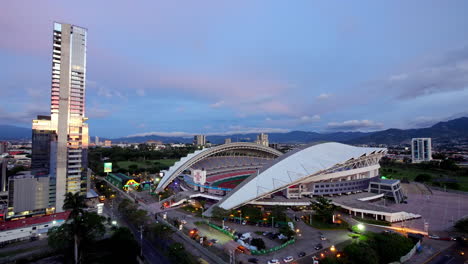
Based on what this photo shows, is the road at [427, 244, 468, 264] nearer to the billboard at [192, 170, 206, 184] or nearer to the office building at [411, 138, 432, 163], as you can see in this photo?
the billboard at [192, 170, 206, 184]

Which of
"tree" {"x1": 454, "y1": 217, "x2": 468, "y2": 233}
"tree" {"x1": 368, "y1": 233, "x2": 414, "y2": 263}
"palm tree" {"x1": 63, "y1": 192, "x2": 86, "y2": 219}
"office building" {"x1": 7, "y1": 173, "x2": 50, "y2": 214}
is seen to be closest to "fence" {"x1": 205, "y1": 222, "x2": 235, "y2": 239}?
"tree" {"x1": 368, "y1": 233, "x2": 414, "y2": 263}

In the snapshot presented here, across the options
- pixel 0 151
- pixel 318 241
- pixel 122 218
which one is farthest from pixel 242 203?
pixel 0 151

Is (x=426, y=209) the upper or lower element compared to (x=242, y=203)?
lower

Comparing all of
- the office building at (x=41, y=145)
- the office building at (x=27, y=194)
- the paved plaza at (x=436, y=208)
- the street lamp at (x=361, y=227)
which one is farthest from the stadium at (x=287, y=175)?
the office building at (x=41, y=145)

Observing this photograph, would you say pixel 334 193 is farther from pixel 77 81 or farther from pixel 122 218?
pixel 77 81

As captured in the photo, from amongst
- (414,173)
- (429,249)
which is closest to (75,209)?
(429,249)
